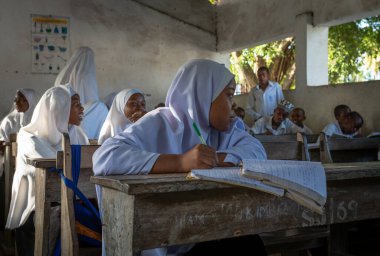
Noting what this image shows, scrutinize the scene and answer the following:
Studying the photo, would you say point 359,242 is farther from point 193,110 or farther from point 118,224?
point 118,224

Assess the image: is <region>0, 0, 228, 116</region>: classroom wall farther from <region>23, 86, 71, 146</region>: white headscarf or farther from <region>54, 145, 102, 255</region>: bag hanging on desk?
<region>54, 145, 102, 255</region>: bag hanging on desk

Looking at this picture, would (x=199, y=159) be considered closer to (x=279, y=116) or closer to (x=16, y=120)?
(x=16, y=120)

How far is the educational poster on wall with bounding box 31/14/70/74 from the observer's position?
8.20m

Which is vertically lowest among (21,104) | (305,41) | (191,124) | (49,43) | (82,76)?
(191,124)

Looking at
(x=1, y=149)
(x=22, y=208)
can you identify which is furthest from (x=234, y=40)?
(x=22, y=208)

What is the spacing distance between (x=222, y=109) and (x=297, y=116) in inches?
203

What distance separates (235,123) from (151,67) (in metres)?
7.14

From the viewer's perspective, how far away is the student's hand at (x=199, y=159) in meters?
1.62

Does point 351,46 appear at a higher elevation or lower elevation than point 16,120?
higher

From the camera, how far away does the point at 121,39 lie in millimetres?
8867

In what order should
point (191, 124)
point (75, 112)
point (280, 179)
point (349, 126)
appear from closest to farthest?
point (280, 179)
point (191, 124)
point (75, 112)
point (349, 126)

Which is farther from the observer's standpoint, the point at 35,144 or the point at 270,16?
the point at 270,16

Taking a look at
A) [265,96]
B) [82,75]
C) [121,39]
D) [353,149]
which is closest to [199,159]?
[353,149]

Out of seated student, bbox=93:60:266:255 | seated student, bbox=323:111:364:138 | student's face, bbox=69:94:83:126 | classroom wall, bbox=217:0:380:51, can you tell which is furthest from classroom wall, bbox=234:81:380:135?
seated student, bbox=93:60:266:255
